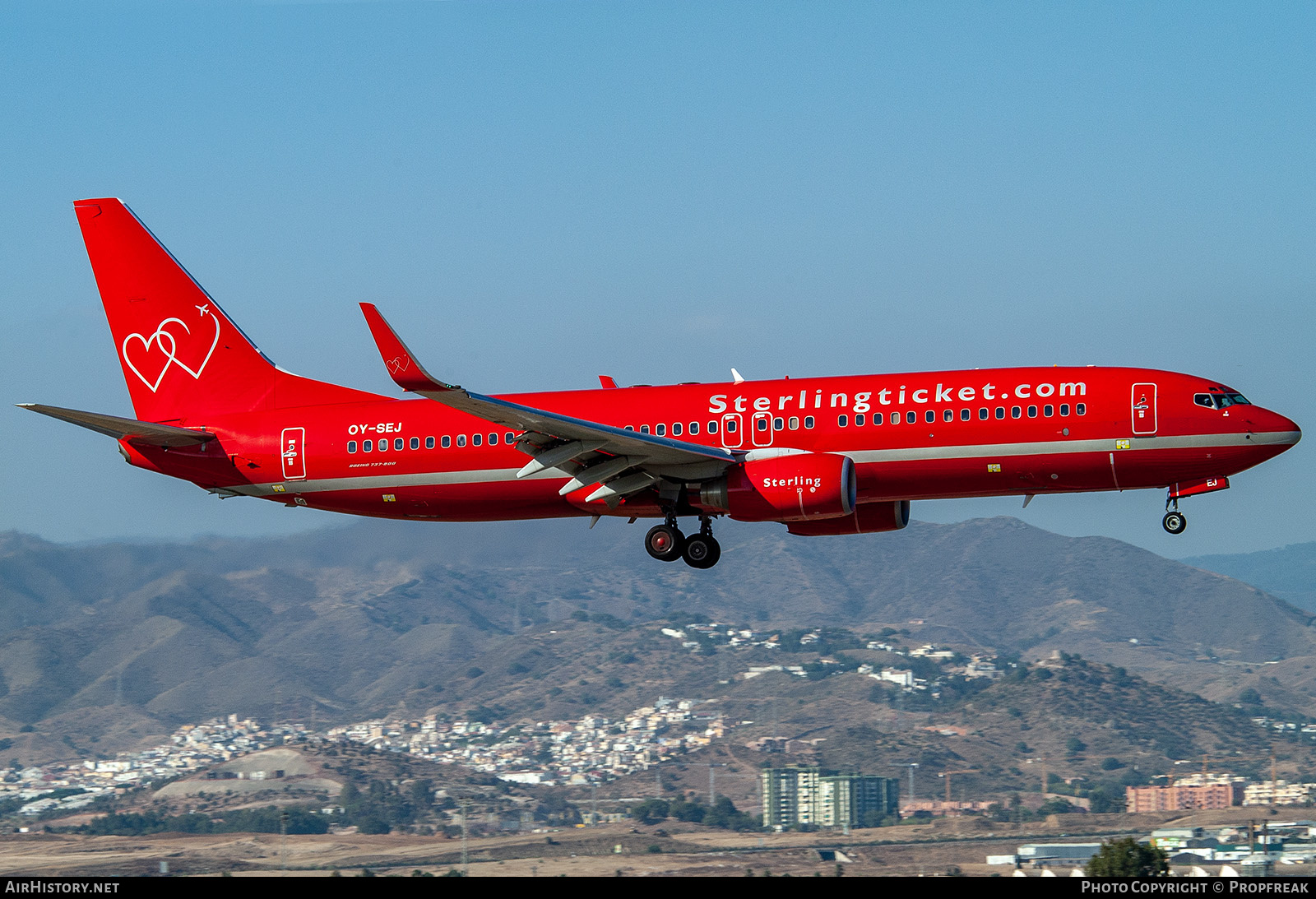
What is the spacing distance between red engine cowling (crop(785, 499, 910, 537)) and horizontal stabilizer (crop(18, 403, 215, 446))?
754 inches

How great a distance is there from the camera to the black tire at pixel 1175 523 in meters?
42.9

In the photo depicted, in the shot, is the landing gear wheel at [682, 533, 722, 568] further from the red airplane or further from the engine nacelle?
the engine nacelle

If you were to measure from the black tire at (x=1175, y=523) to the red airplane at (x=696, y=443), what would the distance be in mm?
71

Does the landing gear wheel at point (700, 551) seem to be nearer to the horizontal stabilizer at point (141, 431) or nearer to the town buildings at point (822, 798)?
the horizontal stabilizer at point (141, 431)

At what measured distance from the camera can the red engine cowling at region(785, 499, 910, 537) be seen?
153 ft

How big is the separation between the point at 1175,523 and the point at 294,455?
2648 cm

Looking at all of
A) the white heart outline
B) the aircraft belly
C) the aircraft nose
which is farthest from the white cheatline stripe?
the white heart outline

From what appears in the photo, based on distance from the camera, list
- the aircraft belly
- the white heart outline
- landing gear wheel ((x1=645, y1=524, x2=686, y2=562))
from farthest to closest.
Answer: the white heart outline, the aircraft belly, landing gear wheel ((x1=645, y1=524, x2=686, y2=562))

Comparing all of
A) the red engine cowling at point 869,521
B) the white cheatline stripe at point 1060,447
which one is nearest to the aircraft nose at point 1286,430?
the white cheatline stripe at point 1060,447

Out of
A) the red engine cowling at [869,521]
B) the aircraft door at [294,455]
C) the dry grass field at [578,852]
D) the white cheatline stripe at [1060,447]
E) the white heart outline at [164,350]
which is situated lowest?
the dry grass field at [578,852]

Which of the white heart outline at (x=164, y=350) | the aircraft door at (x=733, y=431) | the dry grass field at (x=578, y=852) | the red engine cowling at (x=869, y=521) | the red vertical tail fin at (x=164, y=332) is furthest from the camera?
the dry grass field at (x=578, y=852)
